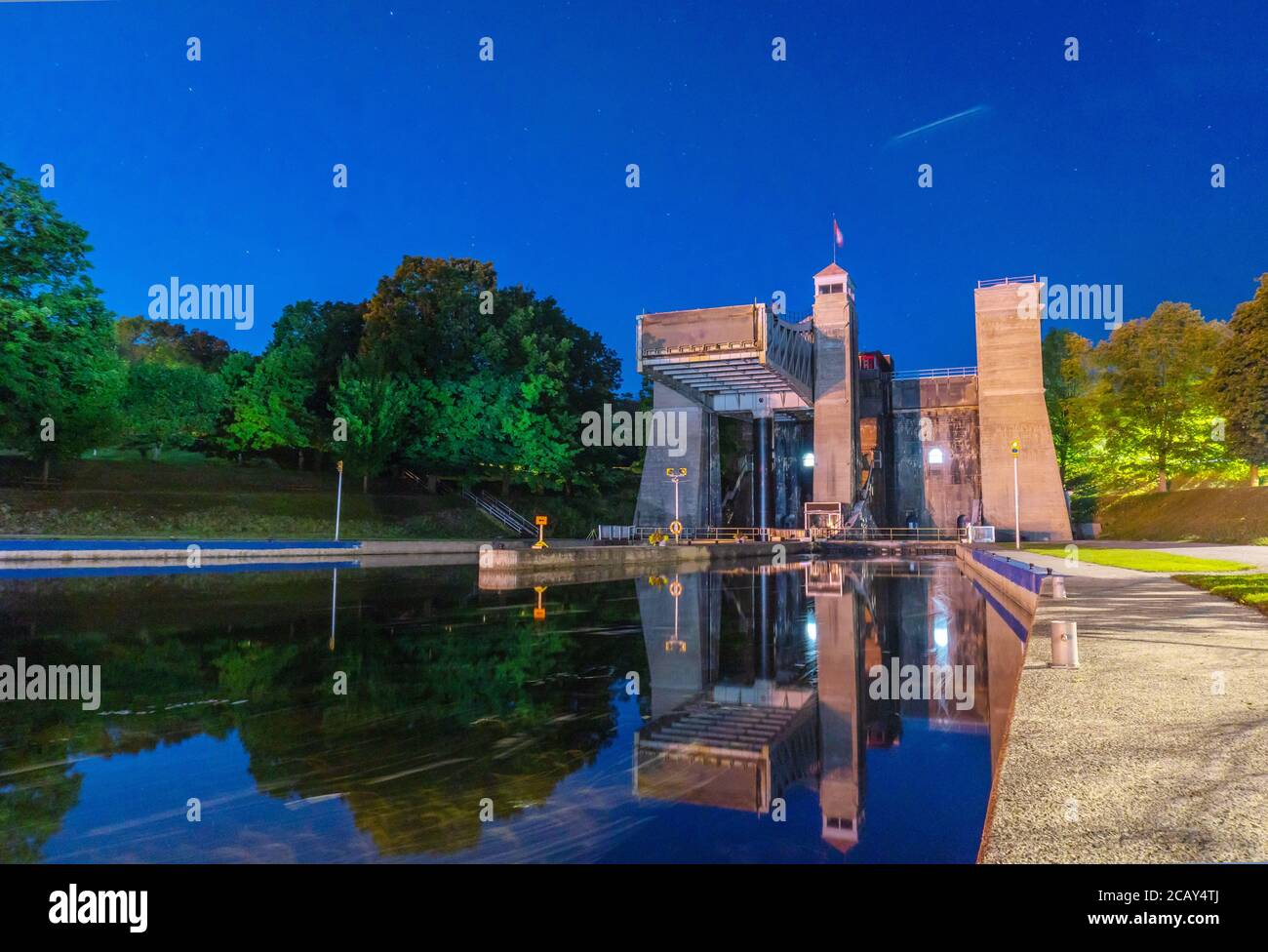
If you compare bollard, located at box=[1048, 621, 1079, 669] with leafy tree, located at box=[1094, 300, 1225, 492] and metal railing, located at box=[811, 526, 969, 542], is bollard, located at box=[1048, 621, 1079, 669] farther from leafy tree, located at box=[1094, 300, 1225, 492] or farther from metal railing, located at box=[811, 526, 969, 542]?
leafy tree, located at box=[1094, 300, 1225, 492]

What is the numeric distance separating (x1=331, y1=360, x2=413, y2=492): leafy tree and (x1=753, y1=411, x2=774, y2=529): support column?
23662 millimetres

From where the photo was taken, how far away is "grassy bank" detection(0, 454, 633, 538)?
33781 mm

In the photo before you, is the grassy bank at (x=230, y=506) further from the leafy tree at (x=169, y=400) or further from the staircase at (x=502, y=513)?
the leafy tree at (x=169, y=400)

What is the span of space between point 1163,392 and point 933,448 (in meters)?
14.4

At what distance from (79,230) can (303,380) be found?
17342mm

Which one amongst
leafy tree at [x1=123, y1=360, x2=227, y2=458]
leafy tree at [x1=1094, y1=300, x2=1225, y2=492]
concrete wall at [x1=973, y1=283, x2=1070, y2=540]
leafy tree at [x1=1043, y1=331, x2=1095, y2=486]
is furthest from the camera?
leafy tree at [x1=1043, y1=331, x2=1095, y2=486]

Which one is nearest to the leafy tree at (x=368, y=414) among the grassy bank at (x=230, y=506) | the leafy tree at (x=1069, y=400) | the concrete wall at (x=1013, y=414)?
the grassy bank at (x=230, y=506)

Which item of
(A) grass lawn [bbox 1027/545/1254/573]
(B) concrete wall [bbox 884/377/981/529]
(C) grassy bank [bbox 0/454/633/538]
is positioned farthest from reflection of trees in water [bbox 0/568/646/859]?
(B) concrete wall [bbox 884/377/981/529]

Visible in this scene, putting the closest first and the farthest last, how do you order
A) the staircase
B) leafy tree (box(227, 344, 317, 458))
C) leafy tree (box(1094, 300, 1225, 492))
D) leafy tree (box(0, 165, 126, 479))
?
leafy tree (box(0, 165, 126, 479))
leafy tree (box(227, 344, 317, 458))
the staircase
leafy tree (box(1094, 300, 1225, 492))

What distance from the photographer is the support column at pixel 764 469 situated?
54.0m

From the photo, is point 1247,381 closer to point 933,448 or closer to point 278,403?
point 933,448

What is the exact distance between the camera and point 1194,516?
45.1 metres

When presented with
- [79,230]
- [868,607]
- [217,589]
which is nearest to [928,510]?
[868,607]

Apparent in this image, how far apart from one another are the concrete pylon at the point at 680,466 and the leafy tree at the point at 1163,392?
27290mm
